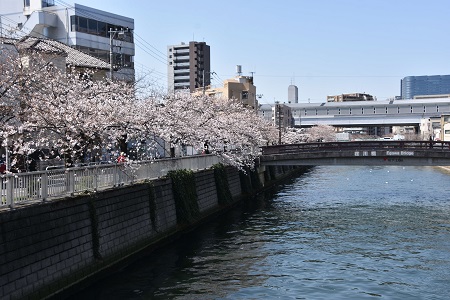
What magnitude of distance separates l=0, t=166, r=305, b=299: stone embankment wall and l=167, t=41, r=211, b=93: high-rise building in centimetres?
12741

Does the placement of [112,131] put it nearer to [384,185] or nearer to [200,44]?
[384,185]

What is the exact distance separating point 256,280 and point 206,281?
80.3 inches

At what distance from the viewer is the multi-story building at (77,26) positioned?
73.5 m

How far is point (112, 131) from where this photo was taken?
88.7 ft

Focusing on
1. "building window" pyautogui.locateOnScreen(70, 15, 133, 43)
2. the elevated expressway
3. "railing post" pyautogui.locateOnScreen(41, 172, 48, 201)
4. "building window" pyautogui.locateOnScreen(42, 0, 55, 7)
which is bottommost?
"railing post" pyautogui.locateOnScreen(41, 172, 48, 201)

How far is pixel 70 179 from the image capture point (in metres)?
21.1

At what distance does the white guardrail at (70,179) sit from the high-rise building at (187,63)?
13127cm

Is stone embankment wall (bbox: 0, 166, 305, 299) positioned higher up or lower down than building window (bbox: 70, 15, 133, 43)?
lower down

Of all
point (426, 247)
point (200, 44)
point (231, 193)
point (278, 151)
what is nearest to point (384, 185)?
point (278, 151)

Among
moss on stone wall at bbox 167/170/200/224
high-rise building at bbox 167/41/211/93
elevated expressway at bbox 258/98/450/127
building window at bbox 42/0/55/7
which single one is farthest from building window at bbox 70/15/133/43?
high-rise building at bbox 167/41/211/93

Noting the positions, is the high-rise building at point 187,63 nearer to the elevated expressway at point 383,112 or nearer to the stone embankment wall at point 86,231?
the elevated expressway at point 383,112

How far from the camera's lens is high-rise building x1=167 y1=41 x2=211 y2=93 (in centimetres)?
16150

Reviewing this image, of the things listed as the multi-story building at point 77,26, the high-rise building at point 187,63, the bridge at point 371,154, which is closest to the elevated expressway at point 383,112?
the high-rise building at point 187,63

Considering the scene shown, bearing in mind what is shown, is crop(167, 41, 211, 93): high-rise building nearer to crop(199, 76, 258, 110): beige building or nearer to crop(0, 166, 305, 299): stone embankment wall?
crop(199, 76, 258, 110): beige building
